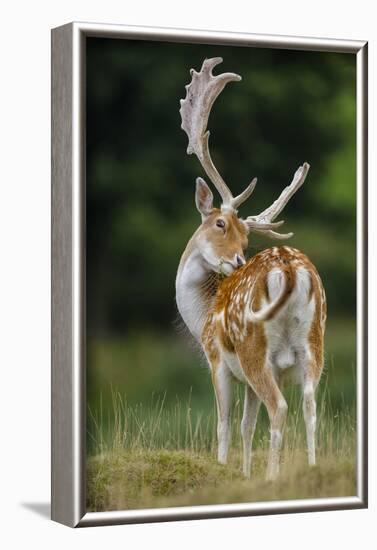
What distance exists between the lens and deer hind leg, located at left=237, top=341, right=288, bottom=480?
852cm

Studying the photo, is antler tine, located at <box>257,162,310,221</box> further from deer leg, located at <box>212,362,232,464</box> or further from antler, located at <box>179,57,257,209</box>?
deer leg, located at <box>212,362,232,464</box>

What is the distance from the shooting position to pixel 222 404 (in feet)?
28.5

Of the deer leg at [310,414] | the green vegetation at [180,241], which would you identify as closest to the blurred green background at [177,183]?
the green vegetation at [180,241]

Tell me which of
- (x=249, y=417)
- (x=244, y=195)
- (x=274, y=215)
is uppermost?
(x=244, y=195)

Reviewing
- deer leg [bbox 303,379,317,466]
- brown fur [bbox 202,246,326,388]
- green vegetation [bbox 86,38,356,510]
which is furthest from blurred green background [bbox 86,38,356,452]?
deer leg [bbox 303,379,317,466]

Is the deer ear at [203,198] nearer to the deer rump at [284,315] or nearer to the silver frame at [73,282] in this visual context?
the deer rump at [284,315]

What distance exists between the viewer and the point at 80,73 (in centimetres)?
816

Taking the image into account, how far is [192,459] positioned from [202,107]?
6.25 feet

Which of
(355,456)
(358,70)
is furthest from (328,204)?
(355,456)

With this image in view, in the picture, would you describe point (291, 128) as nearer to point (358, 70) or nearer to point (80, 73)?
point (358, 70)

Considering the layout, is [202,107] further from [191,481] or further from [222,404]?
[191,481]

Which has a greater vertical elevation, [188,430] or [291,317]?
[291,317]

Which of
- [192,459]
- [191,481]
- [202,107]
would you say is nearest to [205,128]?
[202,107]

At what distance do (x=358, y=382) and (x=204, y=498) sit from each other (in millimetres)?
1195
